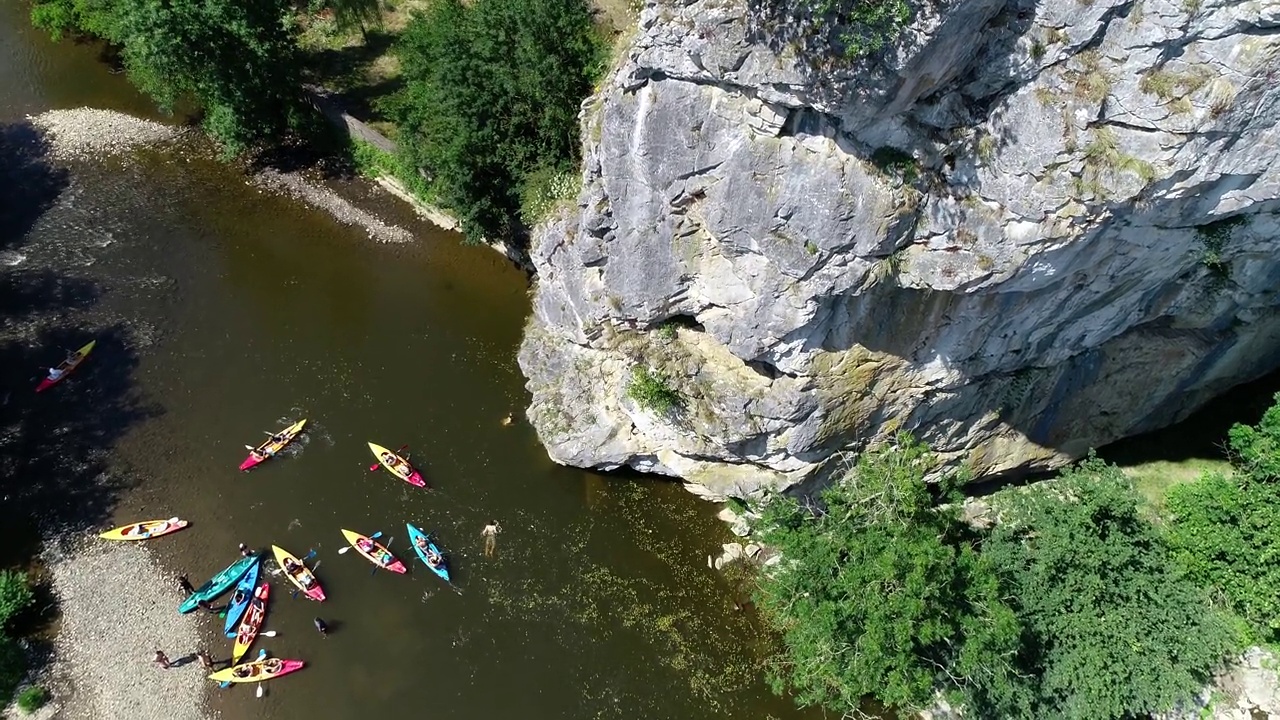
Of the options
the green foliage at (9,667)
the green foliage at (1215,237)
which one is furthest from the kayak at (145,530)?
the green foliage at (1215,237)

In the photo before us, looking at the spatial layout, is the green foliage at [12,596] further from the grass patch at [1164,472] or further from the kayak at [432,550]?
the grass patch at [1164,472]

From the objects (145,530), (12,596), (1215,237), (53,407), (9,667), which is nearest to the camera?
(1215,237)

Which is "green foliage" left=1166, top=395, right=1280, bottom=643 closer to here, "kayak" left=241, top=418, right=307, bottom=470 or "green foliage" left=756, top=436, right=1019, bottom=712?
"green foliage" left=756, top=436, right=1019, bottom=712

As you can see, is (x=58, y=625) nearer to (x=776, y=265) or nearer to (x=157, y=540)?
(x=157, y=540)

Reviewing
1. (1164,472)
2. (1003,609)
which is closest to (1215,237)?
(1003,609)

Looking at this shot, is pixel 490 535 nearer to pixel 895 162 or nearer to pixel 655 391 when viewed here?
pixel 655 391

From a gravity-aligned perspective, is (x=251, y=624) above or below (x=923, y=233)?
below

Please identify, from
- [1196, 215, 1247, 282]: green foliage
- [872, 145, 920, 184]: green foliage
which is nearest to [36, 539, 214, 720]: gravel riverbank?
[872, 145, 920, 184]: green foliage
